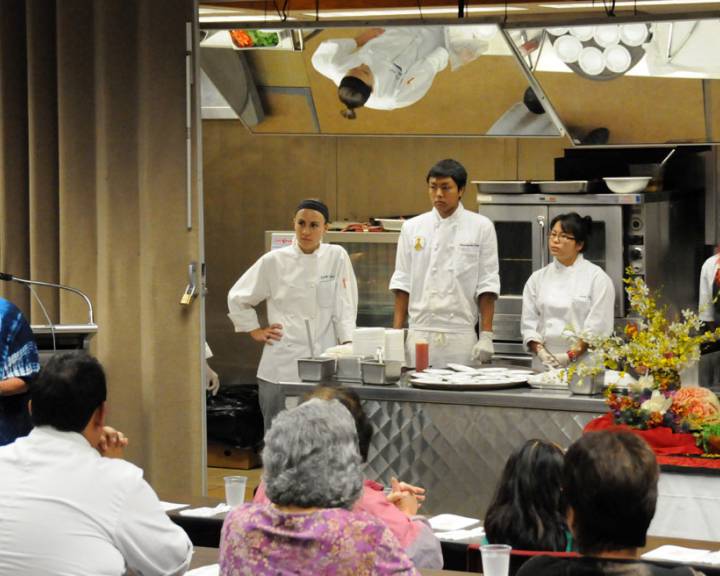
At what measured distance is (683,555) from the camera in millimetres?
3285

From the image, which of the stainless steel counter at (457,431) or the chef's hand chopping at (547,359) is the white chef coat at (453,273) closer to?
the chef's hand chopping at (547,359)

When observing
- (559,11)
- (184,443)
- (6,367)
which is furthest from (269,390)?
(559,11)

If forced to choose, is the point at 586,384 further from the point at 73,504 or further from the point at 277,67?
the point at 73,504

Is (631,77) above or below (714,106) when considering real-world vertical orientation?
above

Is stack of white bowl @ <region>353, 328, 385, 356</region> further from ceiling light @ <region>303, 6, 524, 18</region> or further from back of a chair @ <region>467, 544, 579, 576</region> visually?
back of a chair @ <region>467, 544, 579, 576</region>

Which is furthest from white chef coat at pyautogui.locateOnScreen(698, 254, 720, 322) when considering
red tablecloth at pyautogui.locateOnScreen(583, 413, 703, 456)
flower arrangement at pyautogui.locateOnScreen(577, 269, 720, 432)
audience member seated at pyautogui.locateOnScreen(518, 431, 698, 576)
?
audience member seated at pyautogui.locateOnScreen(518, 431, 698, 576)

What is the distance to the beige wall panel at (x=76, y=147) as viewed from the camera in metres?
5.86

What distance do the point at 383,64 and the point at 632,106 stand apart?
3.99ft

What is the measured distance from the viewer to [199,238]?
5805 millimetres

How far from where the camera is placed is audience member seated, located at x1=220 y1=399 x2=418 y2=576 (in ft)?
7.88

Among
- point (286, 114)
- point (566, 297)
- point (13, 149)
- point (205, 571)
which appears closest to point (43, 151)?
point (13, 149)

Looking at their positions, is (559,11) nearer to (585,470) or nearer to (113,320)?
(113,320)

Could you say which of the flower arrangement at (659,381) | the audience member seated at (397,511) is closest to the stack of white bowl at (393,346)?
the flower arrangement at (659,381)

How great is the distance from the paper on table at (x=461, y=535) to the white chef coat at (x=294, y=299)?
2.83 m
